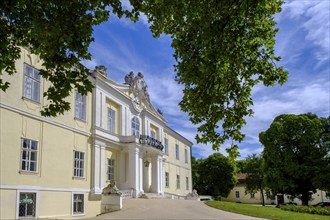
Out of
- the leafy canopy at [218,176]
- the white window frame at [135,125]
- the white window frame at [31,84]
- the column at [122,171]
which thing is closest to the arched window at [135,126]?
the white window frame at [135,125]

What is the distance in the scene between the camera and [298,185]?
33.8 meters

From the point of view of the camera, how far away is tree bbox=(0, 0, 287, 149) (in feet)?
26.0

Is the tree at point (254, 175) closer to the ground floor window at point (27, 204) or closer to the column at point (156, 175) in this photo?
the column at point (156, 175)

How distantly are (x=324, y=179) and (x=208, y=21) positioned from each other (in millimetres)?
27664

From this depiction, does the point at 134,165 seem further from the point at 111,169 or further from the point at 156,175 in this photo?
the point at 156,175

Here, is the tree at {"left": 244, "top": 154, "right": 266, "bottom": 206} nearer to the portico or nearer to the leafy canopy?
the leafy canopy

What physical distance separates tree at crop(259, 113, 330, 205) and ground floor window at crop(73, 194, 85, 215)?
824 inches

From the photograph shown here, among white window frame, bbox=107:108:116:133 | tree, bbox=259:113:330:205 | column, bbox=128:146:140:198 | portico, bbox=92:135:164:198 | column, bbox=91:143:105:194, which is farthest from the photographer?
tree, bbox=259:113:330:205

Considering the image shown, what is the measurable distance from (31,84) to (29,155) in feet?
10.7

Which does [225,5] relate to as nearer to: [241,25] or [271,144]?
[241,25]

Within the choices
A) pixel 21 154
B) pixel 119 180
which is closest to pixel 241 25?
pixel 21 154

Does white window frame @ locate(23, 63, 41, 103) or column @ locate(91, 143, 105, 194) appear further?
column @ locate(91, 143, 105, 194)

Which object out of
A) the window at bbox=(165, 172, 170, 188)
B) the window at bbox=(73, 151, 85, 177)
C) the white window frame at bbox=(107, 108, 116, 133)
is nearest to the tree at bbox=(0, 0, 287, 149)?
the window at bbox=(73, 151, 85, 177)

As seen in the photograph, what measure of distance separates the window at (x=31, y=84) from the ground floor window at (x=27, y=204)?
4348 millimetres
